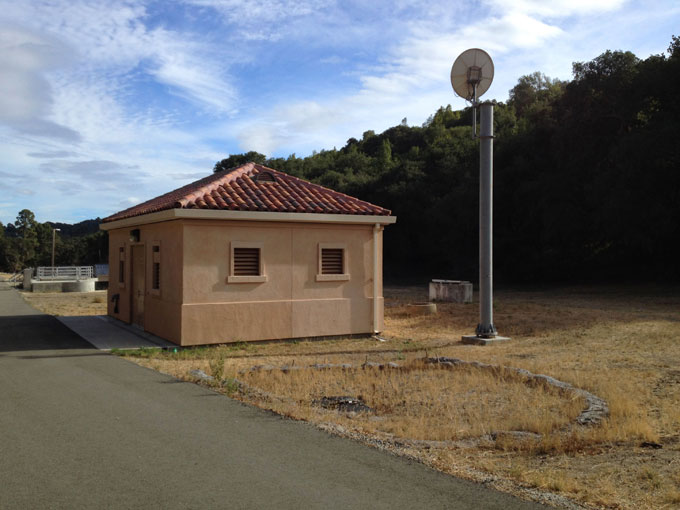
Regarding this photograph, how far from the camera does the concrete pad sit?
13.8 metres

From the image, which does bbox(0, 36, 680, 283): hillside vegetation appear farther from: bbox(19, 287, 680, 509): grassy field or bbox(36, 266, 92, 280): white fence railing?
bbox(36, 266, 92, 280): white fence railing

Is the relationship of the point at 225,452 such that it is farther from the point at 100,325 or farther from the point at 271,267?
the point at 100,325

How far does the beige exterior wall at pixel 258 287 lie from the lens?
13.4 metres

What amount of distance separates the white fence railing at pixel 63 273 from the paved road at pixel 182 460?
42.1 meters

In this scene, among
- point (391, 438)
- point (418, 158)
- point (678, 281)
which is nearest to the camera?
point (391, 438)

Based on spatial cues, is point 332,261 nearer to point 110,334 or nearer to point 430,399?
point 110,334

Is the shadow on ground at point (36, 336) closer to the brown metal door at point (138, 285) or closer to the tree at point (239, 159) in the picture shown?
the brown metal door at point (138, 285)

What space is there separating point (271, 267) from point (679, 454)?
963 cm

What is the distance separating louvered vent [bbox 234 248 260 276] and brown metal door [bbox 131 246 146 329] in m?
3.56

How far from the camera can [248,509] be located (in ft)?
14.8

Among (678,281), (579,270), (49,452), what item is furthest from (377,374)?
(579,270)

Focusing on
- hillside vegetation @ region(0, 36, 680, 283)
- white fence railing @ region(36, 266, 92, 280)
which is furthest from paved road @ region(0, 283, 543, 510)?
white fence railing @ region(36, 266, 92, 280)

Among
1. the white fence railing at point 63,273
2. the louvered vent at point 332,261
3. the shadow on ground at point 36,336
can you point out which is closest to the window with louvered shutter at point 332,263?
the louvered vent at point 332,261

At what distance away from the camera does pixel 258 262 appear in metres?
14.1
